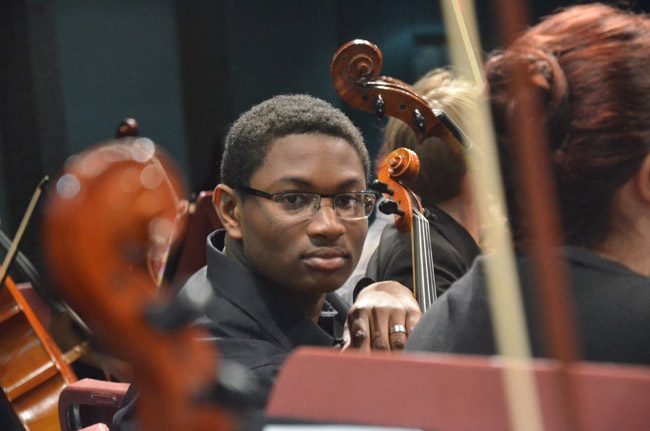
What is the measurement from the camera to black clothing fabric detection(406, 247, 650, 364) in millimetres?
866

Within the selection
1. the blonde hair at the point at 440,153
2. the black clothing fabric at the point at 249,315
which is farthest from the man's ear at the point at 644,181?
the blonde hair at the point at 440,153

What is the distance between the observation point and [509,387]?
0.64 m

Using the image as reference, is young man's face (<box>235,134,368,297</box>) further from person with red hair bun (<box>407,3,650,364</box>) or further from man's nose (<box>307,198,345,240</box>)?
person with red hair bun (<box>407,3,650,364</box>)

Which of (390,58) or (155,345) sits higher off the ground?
(155,345)

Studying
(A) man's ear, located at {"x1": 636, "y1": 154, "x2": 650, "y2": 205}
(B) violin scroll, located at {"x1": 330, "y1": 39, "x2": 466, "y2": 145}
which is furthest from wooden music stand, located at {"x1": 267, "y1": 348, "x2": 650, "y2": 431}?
(B) violin scroll, located at {"x1": 330, "y1": 39, "x2": 466, "y2": 145}

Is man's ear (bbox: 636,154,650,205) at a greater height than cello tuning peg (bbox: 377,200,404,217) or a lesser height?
greater

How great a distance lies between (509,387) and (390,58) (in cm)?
404

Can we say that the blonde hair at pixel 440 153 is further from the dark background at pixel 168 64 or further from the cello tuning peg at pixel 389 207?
the dark background at pixel 168 64

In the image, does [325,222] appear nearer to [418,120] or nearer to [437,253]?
[418,120]

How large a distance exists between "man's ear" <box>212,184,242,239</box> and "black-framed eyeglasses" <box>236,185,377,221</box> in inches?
0.8

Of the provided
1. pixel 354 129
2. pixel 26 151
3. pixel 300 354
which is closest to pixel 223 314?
pixel 354 129

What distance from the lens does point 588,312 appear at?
2.88ft

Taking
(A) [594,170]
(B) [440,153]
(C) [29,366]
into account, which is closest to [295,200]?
(A) [594,170]

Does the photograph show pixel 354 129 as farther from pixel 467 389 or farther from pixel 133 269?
pixel 133 269
